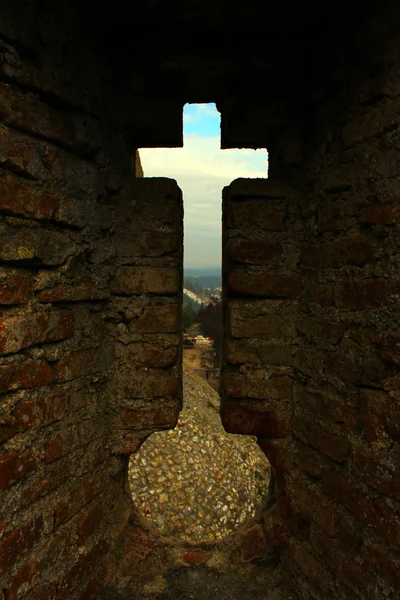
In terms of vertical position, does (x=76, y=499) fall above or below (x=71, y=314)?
below

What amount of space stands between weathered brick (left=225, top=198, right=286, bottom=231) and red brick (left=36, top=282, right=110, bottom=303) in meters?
0.75

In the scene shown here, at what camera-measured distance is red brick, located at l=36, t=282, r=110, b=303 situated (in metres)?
1.62

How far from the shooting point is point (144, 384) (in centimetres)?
208

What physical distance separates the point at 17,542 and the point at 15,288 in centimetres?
93

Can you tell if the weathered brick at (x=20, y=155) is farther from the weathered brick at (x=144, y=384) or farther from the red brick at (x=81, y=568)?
the red brick at (x=81, y=568)

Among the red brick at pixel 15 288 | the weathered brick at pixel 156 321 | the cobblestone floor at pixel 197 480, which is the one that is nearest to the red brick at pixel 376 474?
the weathered brick at pixel 156 321

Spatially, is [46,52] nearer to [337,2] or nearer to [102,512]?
[337,2]

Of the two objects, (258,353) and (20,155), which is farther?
(258,353)

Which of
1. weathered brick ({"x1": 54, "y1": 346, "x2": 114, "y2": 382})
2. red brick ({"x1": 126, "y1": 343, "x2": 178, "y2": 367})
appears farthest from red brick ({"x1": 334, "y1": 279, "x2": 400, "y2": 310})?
weathered brick ({"x1": 54, "y1": 346, "x2": 114, "y2": 382})

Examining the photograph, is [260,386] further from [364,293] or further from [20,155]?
[20,155]

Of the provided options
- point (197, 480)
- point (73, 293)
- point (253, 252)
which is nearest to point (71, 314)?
point (73, 293)

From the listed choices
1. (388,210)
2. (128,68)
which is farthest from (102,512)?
(128,68)

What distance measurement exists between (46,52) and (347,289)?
1.52m

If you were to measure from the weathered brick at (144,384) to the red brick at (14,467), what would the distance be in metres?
0.59
